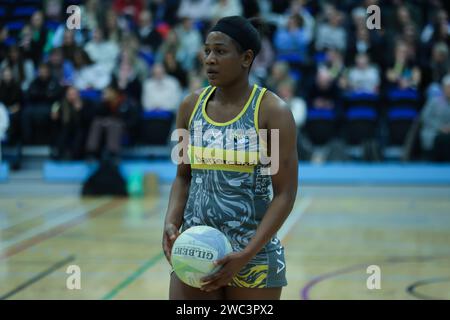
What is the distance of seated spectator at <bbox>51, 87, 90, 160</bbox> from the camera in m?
15.3

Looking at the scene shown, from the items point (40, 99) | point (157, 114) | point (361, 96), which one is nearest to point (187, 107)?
point (157, 114)

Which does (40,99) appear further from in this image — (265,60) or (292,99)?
(292,99)

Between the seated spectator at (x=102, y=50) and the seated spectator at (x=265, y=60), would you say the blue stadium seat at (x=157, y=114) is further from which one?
the seated spectator at (x=265, y=60)

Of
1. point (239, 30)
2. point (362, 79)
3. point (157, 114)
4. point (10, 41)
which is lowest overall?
point (157, 114)

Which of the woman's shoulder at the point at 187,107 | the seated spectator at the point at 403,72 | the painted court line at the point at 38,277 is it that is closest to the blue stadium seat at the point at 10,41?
the seated spectator at the point at 403,72

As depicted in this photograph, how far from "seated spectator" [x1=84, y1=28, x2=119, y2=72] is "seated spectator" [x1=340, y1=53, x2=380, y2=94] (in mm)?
4481

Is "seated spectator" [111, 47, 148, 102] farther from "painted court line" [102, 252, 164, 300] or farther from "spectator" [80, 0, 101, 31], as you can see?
"painted court line" [102, 252, 164, 300]

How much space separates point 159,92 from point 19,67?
2.75 metres

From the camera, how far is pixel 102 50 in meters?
16.4

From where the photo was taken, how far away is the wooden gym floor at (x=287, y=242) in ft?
25.7

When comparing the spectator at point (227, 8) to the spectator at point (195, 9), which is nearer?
the spectator at point (227, 8)

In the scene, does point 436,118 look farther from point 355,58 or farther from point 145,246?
point 145,246

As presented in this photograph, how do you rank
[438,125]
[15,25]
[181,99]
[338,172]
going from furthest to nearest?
[15,25], [181,99], [338,172], [438,125]

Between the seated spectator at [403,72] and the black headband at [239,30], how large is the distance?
1200 centimetres
